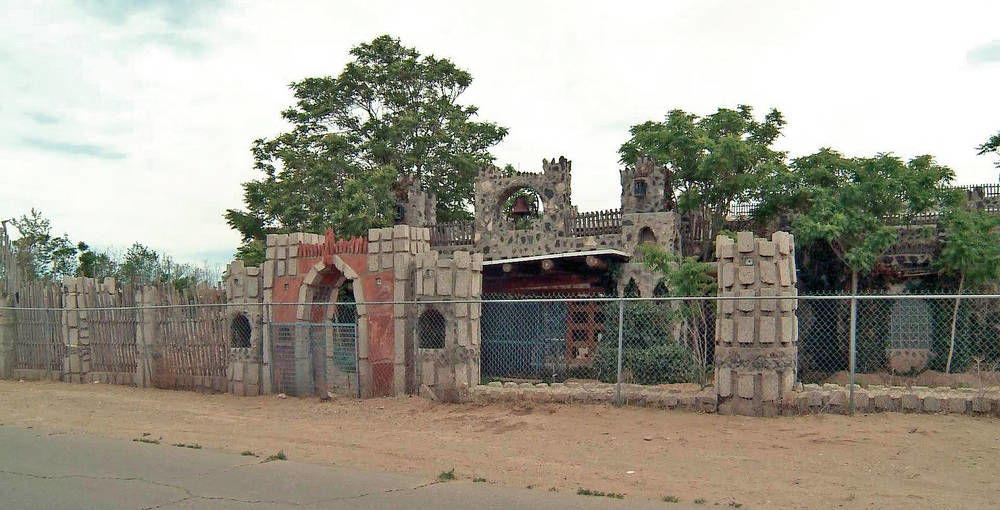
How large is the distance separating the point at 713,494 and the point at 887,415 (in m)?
4.41

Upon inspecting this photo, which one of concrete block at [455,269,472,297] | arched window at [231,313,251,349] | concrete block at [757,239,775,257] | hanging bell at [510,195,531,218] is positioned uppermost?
hanging bell at [510,195,531,218]

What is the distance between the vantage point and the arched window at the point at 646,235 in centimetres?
2009

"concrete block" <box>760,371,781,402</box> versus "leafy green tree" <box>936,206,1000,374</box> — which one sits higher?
"leafy green tree" <box>936,206,1000,374</box>

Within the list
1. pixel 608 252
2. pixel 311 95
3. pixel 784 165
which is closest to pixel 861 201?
pixel 784 165

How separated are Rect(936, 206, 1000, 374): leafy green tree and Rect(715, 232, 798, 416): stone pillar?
28.7 feet

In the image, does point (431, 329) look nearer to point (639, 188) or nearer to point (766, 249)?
point (766, 249)

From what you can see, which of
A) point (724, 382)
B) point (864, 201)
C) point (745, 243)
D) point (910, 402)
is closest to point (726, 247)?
point (745, 243)

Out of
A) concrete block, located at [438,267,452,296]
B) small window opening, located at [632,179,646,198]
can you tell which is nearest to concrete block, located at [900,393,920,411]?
concrete block, located at [438,267,452,296]

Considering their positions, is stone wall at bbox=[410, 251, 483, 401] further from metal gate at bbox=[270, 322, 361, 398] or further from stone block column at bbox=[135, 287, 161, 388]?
stone block column at bbox=[135, 287, 161, 388]

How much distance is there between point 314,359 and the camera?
15594mm

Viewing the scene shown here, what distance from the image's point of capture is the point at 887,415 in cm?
1040

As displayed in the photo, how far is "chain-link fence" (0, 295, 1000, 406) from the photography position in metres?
14.6

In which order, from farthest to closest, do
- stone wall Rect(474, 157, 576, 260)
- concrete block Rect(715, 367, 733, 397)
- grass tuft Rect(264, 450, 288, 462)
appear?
stone wall Rect(474, 157, 576, 260) → concrete block Rect(715, 367, 733, 397) → grass tuft Rect(264, 450, 288, 462)

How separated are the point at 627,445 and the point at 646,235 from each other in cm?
1103
